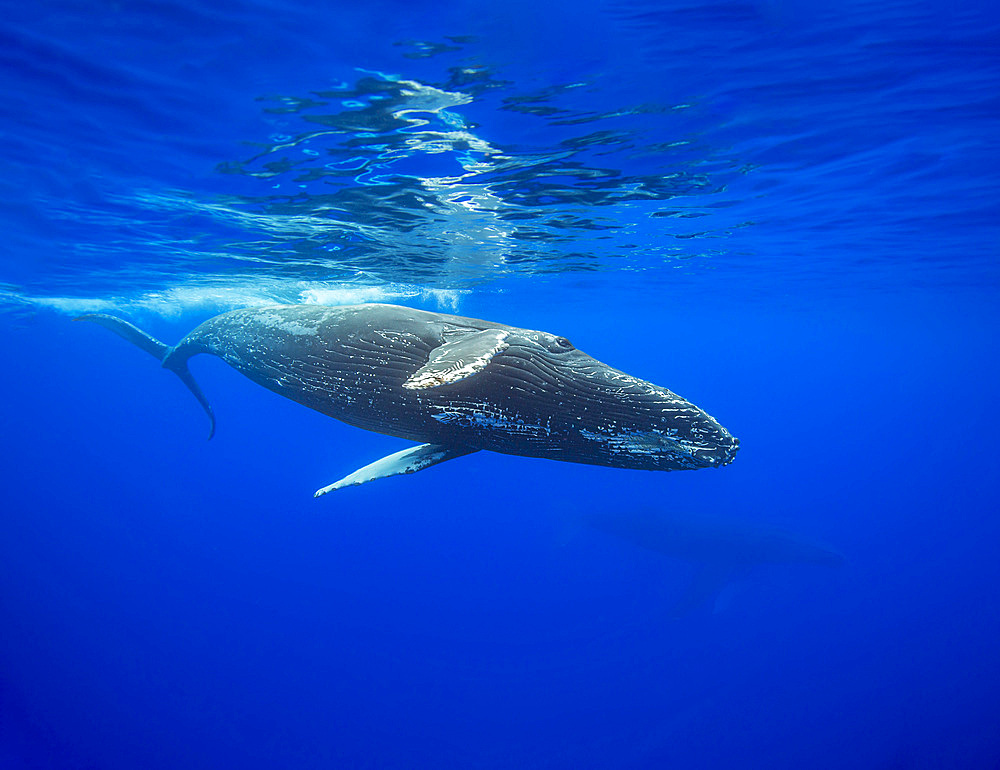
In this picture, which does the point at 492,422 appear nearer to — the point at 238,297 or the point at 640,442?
the point at 640,442

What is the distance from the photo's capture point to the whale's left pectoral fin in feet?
11.1

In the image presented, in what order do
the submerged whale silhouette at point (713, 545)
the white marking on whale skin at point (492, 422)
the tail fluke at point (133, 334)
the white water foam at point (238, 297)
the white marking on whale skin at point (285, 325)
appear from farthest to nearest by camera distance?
the white water foam at point (238, 297)
the submerged whale silhouette at point (713, 545)
the tail fluke at point (133, 334)
the white marking on whale skin at point (285, 325)
the white marking on whale skin at point (492, 422)

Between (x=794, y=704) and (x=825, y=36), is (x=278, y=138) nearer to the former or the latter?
(x=825, y=36)

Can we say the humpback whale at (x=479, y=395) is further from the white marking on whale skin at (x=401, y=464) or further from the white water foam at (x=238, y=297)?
the white water foam at (x=238, y=297)

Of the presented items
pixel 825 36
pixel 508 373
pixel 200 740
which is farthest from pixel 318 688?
pixel 825 36

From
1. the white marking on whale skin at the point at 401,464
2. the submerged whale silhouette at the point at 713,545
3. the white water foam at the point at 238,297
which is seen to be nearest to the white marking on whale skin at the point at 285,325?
the white marking on whale skin at the point at 401,464

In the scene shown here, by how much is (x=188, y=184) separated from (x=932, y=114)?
46.0 ft

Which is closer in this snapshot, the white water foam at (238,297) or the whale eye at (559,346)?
the whale eye at (559,346)

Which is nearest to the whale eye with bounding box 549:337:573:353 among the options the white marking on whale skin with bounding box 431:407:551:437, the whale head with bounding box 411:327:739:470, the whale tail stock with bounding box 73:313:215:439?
the whale head with bounding box 411:327:739:470

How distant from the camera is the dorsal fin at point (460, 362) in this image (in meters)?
2.39

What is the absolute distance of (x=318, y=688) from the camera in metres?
18.7

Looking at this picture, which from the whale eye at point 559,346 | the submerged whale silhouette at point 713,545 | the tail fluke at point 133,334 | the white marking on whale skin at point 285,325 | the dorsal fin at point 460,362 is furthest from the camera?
the submerged whale silhouette at point 713,545

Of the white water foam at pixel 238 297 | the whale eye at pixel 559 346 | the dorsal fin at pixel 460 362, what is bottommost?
the dorsal fin at pixel 460 362

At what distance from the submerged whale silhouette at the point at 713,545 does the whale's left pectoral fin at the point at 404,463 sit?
57.8ft
